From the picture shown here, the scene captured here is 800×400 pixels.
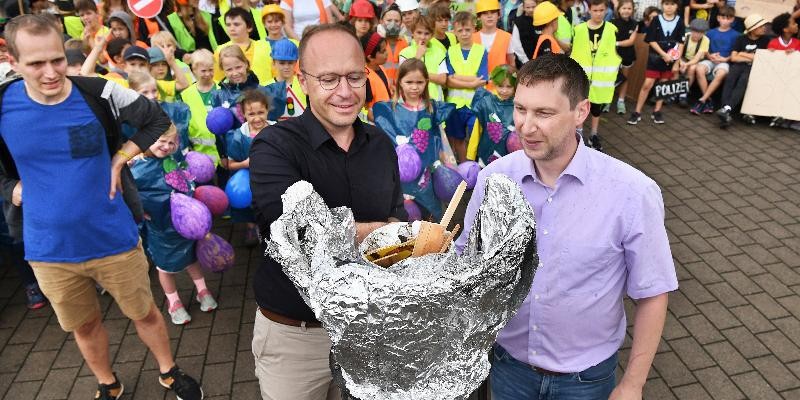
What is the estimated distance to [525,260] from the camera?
124 cm

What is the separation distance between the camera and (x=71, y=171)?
8.71ft

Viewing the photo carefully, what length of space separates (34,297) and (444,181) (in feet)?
10.0

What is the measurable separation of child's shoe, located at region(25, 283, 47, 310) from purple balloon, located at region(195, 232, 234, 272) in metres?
1.30

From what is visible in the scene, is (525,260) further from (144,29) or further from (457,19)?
(144,29)

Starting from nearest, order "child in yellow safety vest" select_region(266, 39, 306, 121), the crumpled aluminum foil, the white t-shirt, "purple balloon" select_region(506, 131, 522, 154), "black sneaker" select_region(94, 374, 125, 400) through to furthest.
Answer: the crumpled aluminum foil → "black sneaker" select_region(94, 374, 125, 400) → "purple balloon" select_region(506, 131, 522, 154) → "child in yellow safety vest" select_region(266, 39, 306, 121) → the white t-shirt

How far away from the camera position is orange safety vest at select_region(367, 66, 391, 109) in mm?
5016

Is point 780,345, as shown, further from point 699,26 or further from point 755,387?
point 699,26

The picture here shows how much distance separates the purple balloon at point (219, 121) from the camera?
4348mm

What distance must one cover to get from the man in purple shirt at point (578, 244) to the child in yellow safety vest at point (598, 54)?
16.4 feet

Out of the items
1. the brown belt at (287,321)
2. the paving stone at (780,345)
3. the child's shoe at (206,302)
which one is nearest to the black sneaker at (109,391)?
the child's shoe at (206,302)

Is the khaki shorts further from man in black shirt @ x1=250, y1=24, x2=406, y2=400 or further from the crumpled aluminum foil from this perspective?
the crumpled aluminum foil

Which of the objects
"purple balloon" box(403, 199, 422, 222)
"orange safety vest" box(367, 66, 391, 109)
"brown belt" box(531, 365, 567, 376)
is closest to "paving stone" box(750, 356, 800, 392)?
"brown belt" box(531, 365, 567, 376)

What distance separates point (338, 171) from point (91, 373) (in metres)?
2.68

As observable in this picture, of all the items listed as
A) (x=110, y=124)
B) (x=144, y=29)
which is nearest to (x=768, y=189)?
(x=110, y=124)
